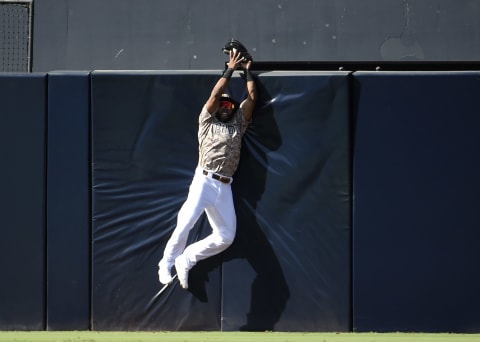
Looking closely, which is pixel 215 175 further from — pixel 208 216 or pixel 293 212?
pixel 293 212

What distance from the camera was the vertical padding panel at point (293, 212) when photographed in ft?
26.3

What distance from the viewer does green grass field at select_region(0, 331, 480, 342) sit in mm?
7535

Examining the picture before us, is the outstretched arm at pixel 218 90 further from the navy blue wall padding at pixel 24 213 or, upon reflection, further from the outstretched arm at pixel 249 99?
the navy blue wall padding at pixel 24 213

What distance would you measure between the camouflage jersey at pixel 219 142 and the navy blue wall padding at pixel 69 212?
42.0 inches

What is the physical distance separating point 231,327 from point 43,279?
1.71 m

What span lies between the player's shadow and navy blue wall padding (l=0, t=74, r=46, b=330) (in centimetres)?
170

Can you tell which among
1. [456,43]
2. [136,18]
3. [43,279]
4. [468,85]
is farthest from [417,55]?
[43,279]

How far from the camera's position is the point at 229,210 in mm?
7926

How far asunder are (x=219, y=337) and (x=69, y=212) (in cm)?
173

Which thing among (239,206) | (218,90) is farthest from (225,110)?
(239,206)

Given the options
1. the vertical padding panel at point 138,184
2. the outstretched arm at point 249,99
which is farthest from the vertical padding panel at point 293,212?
the vertical padding panel at point 138,184

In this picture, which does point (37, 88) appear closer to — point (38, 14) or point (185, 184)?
point (185, 184)

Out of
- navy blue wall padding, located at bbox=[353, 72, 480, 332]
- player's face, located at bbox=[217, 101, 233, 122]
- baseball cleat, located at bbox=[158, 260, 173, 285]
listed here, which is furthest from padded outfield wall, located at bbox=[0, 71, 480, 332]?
player's face, located at bbox=[217, 101, 233, 122]

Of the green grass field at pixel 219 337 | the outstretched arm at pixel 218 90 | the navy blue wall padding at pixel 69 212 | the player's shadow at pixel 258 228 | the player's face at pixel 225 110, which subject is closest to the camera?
the green grass field at pixel 219 337
